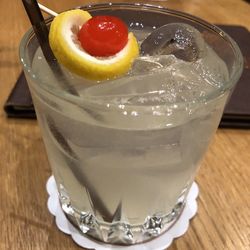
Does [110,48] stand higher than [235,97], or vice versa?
[110,48]

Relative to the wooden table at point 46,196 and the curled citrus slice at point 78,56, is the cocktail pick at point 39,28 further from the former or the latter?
the wooden table at point 46,196

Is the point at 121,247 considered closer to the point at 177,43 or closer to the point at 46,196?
the point at 46,196

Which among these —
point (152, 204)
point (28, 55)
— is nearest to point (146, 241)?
point (152, 204)

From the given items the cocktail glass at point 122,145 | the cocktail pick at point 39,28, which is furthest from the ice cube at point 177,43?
the cocktail pick at point 39,28

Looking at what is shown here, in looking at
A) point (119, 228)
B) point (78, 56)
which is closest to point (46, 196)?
point (119, 228)

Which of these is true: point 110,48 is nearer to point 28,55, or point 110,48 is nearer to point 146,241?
point 28,55

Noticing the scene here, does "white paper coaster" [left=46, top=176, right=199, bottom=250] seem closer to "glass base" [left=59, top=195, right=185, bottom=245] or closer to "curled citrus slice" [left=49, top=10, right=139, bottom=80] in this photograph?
"glass base" [left=59, top=195, right=185, bottom=245]
